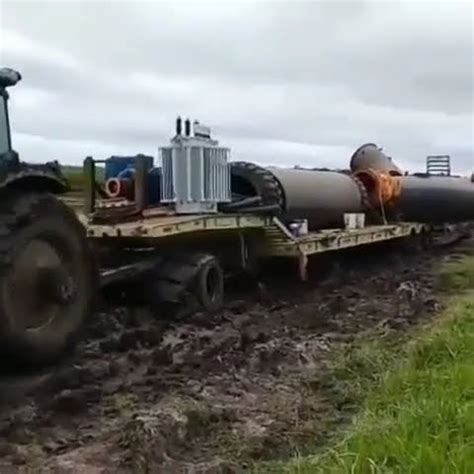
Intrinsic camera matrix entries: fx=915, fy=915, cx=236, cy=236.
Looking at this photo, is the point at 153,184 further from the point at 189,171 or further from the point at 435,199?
the point at 435,199

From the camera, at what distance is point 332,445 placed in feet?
13.7

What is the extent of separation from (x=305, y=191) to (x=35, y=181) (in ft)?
19.5

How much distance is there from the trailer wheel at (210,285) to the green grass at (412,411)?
204cm

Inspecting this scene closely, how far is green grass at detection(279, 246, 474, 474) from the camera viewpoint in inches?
134

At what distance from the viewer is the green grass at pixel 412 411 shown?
3.41 metres

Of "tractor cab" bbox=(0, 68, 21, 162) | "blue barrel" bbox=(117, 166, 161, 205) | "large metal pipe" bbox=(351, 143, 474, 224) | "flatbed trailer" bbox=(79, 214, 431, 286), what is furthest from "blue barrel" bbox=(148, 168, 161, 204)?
"large metal pipe" bbox=(351, 143, 474, 224)

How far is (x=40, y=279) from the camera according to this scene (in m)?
5.36

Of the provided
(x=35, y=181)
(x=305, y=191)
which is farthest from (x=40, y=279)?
(x=305, y=191)

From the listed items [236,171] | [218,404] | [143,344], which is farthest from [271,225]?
[218,404]

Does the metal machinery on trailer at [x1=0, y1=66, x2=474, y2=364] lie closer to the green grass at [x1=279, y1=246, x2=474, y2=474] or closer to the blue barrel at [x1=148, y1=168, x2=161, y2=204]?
the blue barrel at [x1=148, y1=168, x2=161, y2=204]

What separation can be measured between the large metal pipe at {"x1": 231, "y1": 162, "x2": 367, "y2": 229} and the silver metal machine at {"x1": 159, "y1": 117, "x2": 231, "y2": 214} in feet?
3.74

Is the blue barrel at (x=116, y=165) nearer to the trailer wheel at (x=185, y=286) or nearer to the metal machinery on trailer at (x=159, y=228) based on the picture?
the metal machinery on trailer at (x=159, y=228)

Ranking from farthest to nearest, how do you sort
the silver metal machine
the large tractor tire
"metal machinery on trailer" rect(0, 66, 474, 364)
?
1. the silver metal machine
2. "metal machinery on trailer" rect(0, 66, 474, 364)
3. the large tractor tire

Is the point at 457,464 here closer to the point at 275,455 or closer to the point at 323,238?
the point at 275,455
